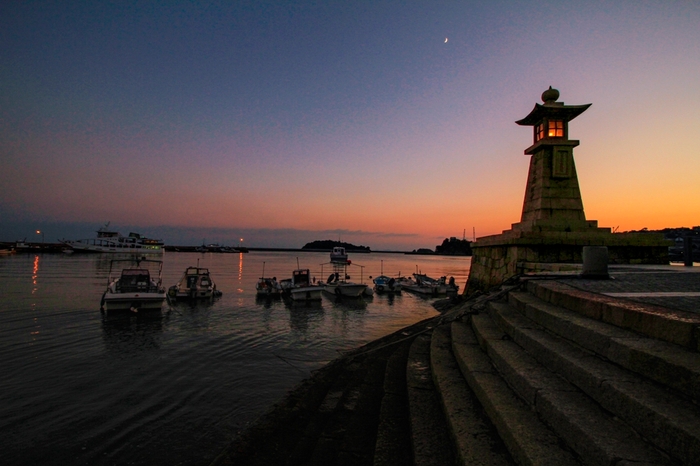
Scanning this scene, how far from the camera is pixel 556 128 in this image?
15.2m

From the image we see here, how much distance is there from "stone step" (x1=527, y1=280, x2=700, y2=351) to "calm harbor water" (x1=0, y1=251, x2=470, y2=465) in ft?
20.9

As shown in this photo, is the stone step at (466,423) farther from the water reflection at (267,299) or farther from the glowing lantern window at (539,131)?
the water reflection at (267,299)

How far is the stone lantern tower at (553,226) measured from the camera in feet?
42.9

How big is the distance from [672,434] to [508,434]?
1.21 m

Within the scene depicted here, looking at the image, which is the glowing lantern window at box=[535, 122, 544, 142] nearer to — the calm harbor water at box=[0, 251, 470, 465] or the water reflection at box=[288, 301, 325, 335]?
the calm harbor water at box=[0, 251, 470, 465]

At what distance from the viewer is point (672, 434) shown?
2.24 meters

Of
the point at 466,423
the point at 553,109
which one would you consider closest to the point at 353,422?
the point at 466,423

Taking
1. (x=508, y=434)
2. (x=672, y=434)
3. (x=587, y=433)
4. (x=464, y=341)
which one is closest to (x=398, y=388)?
(x=464, y=341)

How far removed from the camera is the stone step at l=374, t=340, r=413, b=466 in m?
4.08

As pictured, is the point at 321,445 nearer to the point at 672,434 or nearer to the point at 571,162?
the point at 672,434

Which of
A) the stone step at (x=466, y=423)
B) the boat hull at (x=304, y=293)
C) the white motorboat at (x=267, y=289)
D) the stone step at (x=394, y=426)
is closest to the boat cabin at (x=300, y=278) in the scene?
the boat hull at (x=304, y=293)

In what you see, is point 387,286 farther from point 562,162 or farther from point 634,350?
point 634,350

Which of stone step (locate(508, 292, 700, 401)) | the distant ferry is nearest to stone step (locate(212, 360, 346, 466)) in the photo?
stone step (locate(508, 292, 700, 401))

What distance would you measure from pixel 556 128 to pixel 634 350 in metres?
14.8
